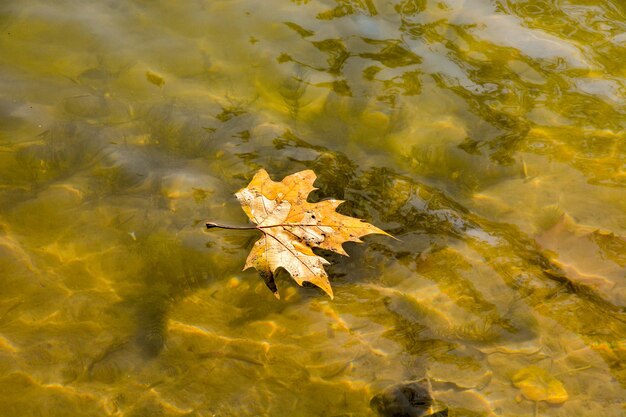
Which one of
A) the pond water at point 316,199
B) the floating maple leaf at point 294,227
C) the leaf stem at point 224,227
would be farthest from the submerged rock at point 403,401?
the leaf stem at point 224,227

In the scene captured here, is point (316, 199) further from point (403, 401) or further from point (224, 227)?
point (403, 401)

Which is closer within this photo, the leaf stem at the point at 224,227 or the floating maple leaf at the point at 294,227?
the floating maple leaf at the point at 294,227

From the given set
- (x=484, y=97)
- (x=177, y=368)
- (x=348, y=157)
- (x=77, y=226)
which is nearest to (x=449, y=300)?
(x=348, y=157)

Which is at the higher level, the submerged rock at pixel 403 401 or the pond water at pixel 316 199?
the pond water at pixel 316 199

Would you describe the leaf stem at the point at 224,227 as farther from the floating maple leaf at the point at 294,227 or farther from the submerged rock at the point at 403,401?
the submerged rock at the point at 403,401

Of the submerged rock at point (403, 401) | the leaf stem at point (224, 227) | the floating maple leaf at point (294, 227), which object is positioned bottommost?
the submerged rock at point (403, 401)

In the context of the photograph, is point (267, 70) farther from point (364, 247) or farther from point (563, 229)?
point (563, 229)
